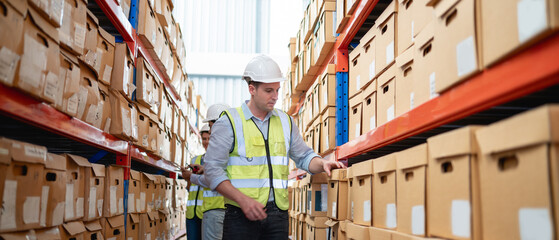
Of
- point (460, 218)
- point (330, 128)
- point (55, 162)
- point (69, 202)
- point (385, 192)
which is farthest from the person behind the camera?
point (330, 128)

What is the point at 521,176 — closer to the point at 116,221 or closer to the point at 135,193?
the point at 116,221

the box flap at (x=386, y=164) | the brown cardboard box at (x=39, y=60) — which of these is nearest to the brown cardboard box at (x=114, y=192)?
the brown cardboard box at (x=39, y=60)

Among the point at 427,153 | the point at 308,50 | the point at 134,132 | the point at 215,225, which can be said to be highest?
the point at 308,50

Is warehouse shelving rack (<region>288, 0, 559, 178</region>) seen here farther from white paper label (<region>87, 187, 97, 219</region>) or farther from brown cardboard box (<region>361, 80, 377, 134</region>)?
white paper label (<region>87, 187, 97, 219</region>)

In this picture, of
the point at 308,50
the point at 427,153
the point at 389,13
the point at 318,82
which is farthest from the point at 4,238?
the point at 308,50

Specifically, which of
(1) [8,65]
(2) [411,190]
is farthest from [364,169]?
(1) [8,65]

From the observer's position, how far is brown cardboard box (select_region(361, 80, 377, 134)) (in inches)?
101

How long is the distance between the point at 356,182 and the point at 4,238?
1680 mm

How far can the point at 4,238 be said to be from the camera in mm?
1784

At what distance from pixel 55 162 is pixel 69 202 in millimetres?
326

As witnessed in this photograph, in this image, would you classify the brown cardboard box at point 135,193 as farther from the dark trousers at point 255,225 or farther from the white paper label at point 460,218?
the white paper label at point 460,218

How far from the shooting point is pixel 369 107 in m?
2.66

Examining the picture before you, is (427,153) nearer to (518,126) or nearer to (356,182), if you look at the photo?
(518,126)

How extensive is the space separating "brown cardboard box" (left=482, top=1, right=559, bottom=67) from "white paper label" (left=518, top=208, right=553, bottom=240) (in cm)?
40
